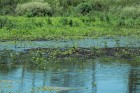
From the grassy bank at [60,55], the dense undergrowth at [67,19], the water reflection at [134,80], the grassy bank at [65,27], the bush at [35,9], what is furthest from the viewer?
the bush at [35,9]

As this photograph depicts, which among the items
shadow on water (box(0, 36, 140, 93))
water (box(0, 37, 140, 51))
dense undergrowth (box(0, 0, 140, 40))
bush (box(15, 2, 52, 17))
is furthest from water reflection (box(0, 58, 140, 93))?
bush (box(15, 2, 52, 17))

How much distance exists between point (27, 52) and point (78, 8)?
1948 centimetres

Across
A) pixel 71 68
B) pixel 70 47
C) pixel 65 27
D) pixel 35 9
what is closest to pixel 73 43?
pixel 70 47

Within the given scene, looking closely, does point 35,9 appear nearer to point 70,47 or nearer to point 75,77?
point 70,47

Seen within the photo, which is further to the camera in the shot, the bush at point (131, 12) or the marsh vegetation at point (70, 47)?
the bush at point (131, 12)

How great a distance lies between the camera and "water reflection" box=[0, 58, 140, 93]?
17188 mm

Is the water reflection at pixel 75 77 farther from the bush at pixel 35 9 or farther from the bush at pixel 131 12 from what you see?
the bush at pixel 131 12

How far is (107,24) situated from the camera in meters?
40.0

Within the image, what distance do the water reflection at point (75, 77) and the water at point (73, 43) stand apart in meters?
5.09

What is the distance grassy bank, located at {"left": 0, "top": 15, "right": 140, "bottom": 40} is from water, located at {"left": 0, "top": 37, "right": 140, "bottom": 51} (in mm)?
1928

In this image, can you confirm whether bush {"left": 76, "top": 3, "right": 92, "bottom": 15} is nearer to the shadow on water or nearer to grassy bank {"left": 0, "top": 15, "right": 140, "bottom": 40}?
grassy bank {"left": 0, "top": 15, "right": 140, "bottom": 40}

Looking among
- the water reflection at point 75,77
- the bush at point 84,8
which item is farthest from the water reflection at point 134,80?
the bush at point 84,8

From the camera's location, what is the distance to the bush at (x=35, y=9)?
1745 inches

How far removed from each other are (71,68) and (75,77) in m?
2.47
